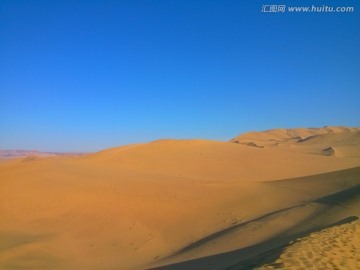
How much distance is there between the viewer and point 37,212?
16.6 meters

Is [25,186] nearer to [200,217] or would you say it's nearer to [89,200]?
[89,200]

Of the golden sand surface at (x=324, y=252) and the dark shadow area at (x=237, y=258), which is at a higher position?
the golden sand surface at (x=324, y=252)

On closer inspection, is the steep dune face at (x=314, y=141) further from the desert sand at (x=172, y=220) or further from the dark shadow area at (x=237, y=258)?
the dark shadow area at (x=237, y=258)

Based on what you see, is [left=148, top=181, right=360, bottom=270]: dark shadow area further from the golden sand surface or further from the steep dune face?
the steep dune face

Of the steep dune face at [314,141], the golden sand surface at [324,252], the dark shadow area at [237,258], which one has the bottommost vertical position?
the dark shadow area at [237,258]

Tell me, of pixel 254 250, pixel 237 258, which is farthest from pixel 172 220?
pixel 237 258

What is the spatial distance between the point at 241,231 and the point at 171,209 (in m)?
4.76

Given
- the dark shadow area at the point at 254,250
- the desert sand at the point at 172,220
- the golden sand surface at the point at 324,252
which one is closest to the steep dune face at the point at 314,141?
the desert sand at the point at 172,220

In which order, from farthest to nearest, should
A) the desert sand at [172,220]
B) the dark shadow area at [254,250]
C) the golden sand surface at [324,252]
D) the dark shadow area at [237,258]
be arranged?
the desert sand at [172,220] → the dark shadow area at [237,258] → the dark shadow area at [254,250] → the golden sand surface at [324,252]

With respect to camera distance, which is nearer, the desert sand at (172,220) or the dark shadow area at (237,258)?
the dark shadow area at (237,258)

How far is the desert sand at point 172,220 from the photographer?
28.3 ft

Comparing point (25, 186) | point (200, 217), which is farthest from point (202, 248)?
point (25, 186)

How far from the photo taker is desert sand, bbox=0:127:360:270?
8.64 meters

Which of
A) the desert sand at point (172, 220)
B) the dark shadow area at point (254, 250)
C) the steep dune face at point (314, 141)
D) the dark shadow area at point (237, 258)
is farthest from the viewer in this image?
the steep dune face at point (314, 141)
